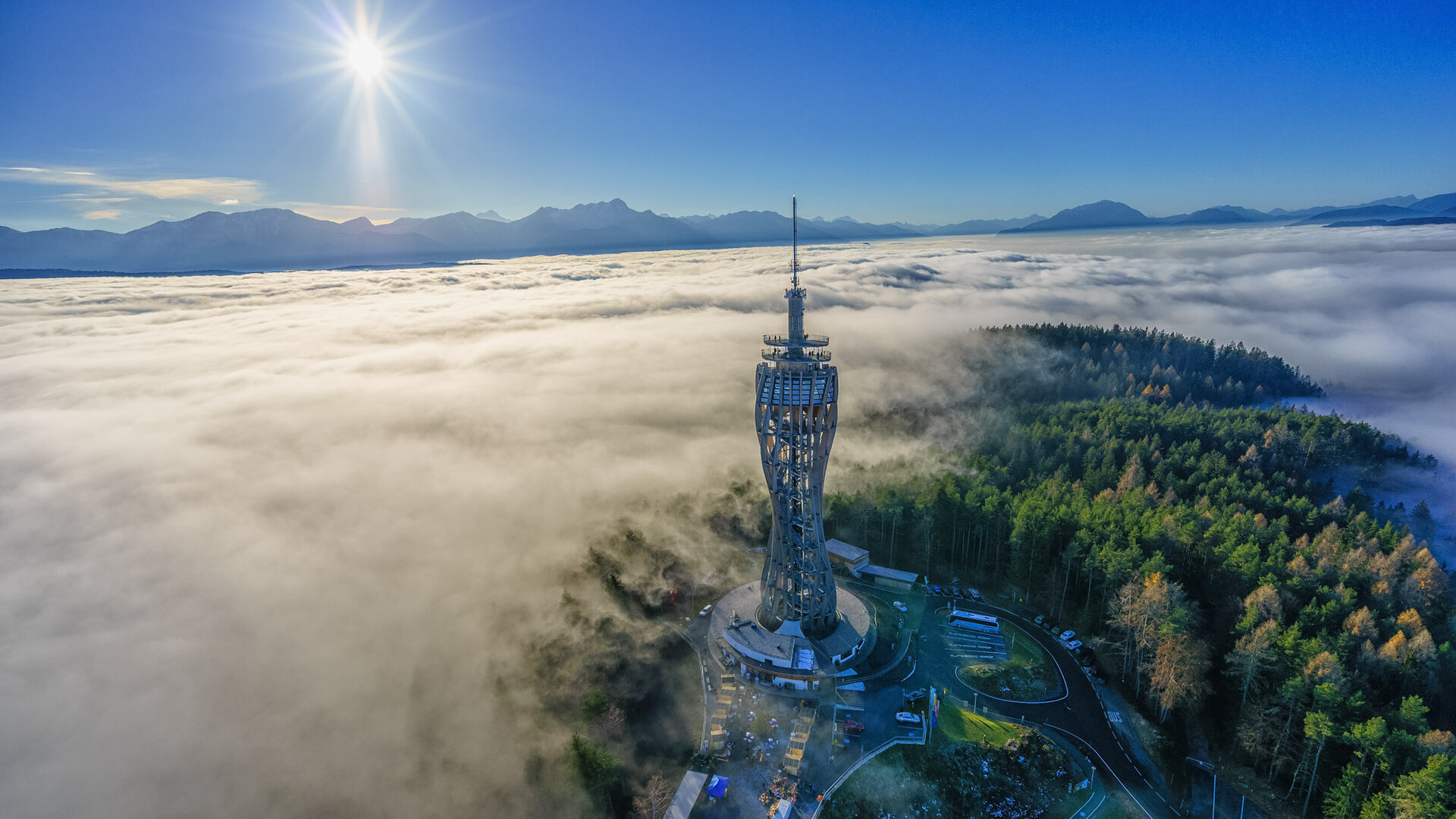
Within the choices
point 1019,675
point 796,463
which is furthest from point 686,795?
point 1019,675

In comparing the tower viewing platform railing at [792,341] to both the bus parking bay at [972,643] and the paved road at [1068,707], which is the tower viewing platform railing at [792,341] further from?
the bus parking bay at [972,643]

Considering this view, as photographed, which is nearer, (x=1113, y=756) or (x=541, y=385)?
(x=1113, y=756)

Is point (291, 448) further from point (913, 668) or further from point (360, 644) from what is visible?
point (913, 668)

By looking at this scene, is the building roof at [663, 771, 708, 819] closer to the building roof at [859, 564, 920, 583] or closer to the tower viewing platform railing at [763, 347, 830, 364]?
the tower viewing platform railing at [763, 347, 830, 364]

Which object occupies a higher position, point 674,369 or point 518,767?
point 674,369

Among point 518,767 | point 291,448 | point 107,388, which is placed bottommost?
point 518,767

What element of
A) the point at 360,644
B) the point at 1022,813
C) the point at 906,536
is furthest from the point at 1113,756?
the point at 360,644

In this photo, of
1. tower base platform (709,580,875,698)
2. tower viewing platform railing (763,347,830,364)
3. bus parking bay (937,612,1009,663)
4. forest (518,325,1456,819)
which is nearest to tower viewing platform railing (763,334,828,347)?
tower viewing platform railing (763,347,830,364)
